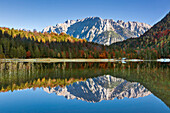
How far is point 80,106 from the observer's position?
23.8m

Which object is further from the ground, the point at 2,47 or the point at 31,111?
the point at 2,47

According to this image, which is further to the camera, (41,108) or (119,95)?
(119,95)

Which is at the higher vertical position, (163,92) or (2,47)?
(2,47)

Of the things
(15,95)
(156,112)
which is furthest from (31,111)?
(156,112)

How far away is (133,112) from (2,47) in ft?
632

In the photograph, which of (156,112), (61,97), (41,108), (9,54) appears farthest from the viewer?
(9,54)

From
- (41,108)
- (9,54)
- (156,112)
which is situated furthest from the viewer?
(9,54)

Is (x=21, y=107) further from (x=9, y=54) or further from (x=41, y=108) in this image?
Result: (x=9, y=54)

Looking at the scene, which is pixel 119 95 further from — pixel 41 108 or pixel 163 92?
pixel 41 108

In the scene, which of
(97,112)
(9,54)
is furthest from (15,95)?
(9,54)

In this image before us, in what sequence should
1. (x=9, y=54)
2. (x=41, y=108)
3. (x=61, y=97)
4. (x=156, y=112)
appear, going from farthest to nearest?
(x=9, y=54)
(x=61, y=97)
(x=41, y=108)
(x=156, y=112)

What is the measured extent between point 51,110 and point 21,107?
421 centimetres

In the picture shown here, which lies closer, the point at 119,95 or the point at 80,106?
the point at 80,106

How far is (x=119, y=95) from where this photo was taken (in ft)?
101
